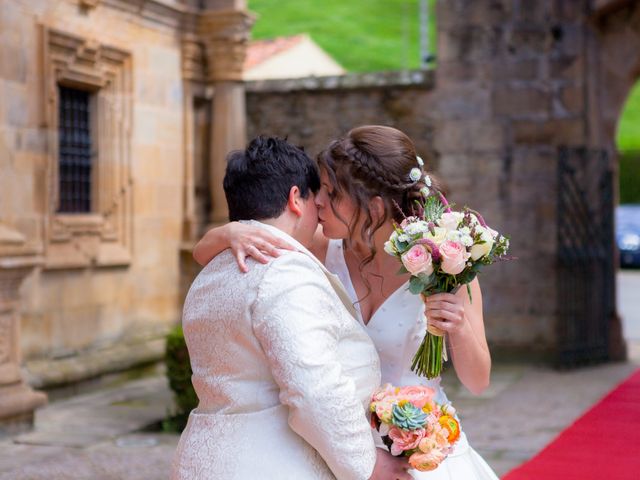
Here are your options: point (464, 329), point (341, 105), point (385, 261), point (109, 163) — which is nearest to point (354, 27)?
point (341, 105)

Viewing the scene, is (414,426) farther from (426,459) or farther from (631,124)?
(631,124)

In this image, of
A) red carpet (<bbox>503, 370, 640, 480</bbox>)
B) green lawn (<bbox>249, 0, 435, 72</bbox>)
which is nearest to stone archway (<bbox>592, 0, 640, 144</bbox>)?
red carpet (<bbox>503, 370, 640, 480</bbox>)

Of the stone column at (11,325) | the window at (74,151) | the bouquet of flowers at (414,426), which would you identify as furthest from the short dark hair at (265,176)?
the window at (74,151)

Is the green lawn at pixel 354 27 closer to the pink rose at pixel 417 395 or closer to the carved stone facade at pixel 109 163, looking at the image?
the carved stone facade at pixel 109 163

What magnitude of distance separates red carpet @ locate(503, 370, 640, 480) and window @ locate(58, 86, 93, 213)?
5332 mm

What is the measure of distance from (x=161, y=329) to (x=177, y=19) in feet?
10.9

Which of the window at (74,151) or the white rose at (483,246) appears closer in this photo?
the white rose at (483,246)

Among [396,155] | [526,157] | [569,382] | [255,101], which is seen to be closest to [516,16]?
[526,157]

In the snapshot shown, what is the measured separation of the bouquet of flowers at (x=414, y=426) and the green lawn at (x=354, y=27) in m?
49.4

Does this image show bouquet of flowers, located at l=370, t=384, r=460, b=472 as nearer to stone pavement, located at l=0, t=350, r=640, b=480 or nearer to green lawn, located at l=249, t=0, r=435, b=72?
stone pavement, located at l=0, t=350, r=640, b=480

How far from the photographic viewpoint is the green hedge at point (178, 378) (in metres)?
7.33

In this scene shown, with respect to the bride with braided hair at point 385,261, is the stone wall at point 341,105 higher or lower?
higher

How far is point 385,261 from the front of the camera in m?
3.21

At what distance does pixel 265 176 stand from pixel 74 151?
292 inches
